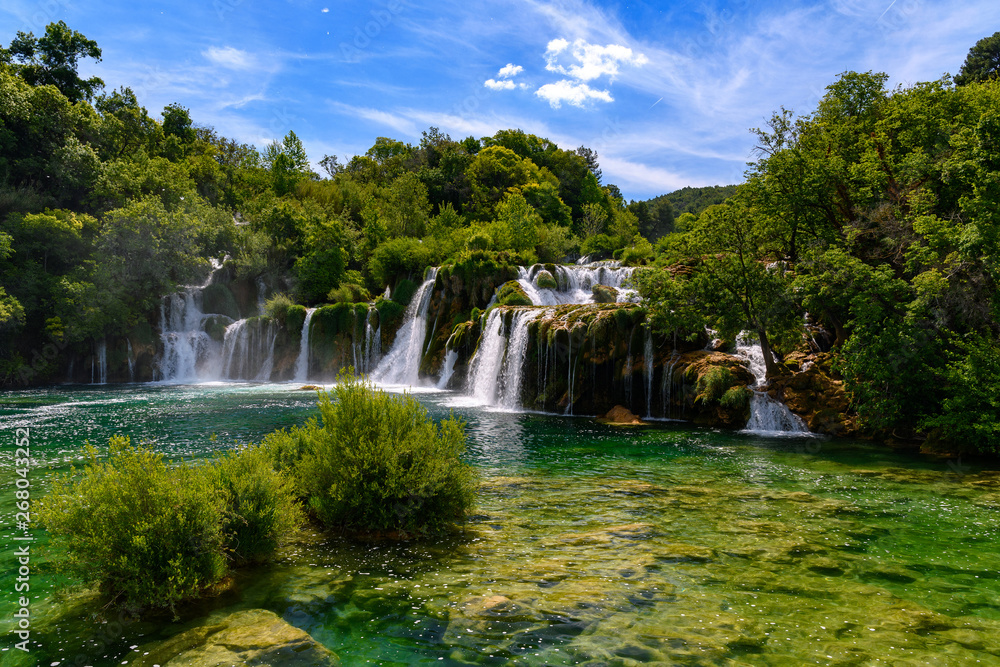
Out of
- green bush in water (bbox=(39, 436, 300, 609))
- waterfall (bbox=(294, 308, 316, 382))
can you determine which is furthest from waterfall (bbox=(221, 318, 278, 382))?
green bush in water (bbox=(39, 436, 300, 609))

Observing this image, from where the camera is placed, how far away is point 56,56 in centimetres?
4609

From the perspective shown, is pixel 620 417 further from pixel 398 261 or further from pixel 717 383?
pixel 398 261

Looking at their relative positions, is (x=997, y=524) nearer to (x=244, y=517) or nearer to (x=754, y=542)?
(x=754, y=542)

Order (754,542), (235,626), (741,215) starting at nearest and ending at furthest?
(235,626) < (754,542) < (741,215)

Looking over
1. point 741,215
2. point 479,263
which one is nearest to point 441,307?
point 479,263

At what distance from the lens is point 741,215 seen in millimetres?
20688

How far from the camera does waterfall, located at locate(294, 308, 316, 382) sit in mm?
39500

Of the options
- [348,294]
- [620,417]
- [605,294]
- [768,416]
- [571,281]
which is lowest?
[620,417]

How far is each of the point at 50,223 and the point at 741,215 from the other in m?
41.1

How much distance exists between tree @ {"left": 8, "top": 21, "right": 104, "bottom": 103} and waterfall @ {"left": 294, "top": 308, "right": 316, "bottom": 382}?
3018 cm

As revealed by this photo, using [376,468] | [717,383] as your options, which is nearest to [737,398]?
[717,383]

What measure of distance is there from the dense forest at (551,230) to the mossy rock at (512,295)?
4.31 metres

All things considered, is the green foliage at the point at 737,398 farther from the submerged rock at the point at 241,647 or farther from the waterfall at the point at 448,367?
the submerged rock at the point at 241,647

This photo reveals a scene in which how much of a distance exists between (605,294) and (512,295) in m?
6.01
